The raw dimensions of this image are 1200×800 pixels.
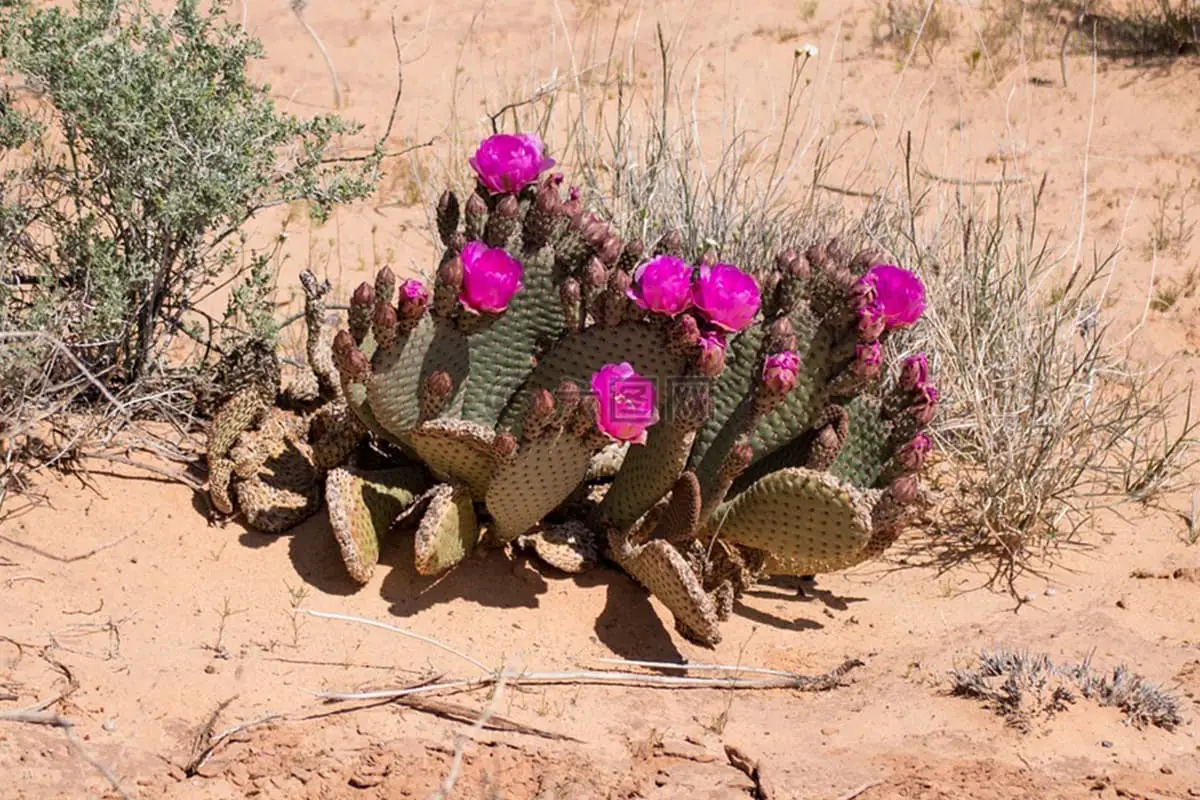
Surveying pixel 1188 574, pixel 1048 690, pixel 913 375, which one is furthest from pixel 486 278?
pixel 1188 574

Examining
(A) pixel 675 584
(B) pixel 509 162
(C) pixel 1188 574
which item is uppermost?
(B) pixel 509 162

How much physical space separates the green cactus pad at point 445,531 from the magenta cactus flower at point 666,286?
682mm

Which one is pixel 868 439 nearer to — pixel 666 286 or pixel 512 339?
pixel 666 286

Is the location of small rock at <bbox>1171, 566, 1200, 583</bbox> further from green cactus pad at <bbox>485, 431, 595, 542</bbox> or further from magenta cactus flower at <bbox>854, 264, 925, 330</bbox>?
green cactus pad at <bbox>485, 431, 595, 542</bbox>

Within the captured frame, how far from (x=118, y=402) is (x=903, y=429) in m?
2.11

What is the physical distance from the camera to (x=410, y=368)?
3496 millimetres

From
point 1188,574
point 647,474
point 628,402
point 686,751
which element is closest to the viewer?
point 686,751

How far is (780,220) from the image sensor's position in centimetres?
548

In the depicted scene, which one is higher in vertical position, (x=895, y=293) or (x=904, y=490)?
(x=895, y=293)

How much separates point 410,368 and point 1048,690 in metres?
1.73

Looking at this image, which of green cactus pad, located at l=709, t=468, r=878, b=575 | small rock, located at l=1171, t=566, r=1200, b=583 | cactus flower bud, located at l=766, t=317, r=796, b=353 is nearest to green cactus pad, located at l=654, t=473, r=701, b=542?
green cactus pad, located at l=709, t=468, r=878, b=575

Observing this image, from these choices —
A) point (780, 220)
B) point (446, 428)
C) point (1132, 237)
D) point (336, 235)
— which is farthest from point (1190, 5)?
point (446, 428)

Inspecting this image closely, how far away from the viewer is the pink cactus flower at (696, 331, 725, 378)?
3.34m

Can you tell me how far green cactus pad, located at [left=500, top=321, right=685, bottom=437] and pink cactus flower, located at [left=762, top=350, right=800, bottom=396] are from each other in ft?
0.68
